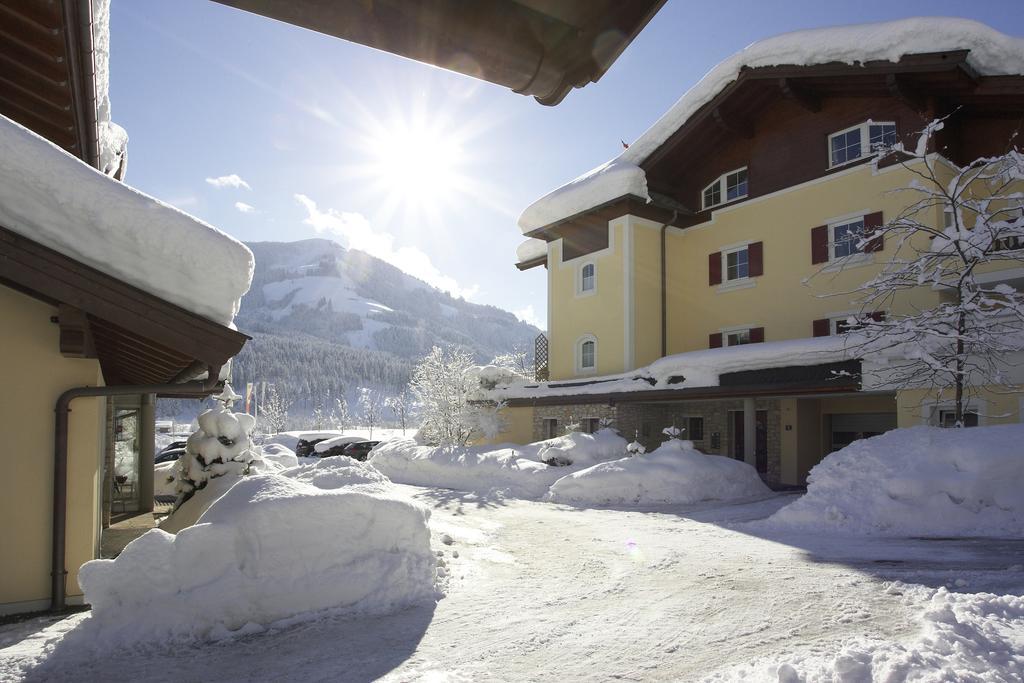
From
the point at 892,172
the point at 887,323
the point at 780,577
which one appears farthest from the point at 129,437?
the point at 892,172

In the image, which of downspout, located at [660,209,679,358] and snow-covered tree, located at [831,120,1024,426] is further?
downspout, located at [660,209,679,358]

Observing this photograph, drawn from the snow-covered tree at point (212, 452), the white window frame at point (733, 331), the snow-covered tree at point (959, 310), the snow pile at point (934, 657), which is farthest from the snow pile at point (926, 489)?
the white window frame at point (733, 331)

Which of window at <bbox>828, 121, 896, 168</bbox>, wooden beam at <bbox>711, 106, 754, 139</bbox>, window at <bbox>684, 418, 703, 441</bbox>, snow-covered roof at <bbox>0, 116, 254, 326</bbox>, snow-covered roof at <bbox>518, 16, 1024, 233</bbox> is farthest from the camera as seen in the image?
window at <bbox>684, 418, 703, 441</bbox>

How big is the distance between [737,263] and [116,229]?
58.7 ft

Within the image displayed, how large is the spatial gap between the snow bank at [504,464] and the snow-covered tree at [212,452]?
8020 millimetres

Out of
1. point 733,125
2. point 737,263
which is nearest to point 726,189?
point 733,125

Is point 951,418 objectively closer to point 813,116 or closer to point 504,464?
point 813,116

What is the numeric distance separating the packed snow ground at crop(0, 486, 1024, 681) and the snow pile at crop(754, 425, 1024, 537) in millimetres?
891

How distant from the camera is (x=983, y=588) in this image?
5.67 m

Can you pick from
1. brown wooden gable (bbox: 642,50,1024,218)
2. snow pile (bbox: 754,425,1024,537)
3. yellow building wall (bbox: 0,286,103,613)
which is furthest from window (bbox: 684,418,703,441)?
yellow building wall (bbox: 0,286,103,613)

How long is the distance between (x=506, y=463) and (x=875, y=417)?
1045 centimetres

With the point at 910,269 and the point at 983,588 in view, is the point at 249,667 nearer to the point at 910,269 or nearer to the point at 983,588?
the point at 983,588

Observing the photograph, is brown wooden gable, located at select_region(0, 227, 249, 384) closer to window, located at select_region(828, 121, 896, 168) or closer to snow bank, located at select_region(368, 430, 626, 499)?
snow bank, located at select_region(368, 430, 626, 499)

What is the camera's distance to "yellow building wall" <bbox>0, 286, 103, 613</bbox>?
559 cm
